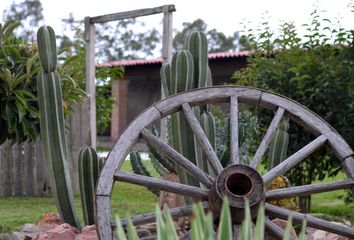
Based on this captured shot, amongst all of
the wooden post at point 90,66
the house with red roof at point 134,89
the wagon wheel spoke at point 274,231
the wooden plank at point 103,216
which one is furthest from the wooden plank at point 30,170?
the house with red roof at point 134,89

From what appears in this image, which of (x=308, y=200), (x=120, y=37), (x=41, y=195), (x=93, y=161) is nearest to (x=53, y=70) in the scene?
(x=93, y=161)

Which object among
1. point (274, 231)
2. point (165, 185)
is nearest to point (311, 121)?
point (274, 231)

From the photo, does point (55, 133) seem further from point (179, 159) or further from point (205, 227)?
point (205, 227)

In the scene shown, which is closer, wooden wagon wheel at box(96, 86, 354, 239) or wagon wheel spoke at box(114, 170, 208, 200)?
wooden wagon wheel at box(96, 86, 354, 239)

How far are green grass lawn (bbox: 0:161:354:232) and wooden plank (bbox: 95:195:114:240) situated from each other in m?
3.07

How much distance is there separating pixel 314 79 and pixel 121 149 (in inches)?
166

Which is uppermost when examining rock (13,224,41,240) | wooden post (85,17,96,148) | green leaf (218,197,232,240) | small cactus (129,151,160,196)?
wooden post (85,17,96,148)

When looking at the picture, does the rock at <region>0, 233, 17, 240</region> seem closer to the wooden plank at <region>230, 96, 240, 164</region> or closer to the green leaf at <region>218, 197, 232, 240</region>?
the wooden plank at <region>230, 96, 240, 164</region>

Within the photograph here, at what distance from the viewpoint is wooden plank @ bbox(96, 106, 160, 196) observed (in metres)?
4.24

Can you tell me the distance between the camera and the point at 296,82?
8227 mm

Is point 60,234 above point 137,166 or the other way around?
the other way around

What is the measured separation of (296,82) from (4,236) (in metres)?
3.91

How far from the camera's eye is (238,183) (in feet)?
13.4

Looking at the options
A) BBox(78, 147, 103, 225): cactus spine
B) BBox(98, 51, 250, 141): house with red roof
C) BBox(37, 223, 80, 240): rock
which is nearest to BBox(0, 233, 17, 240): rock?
BBox(78, 147, 103, 225): cactus spine
